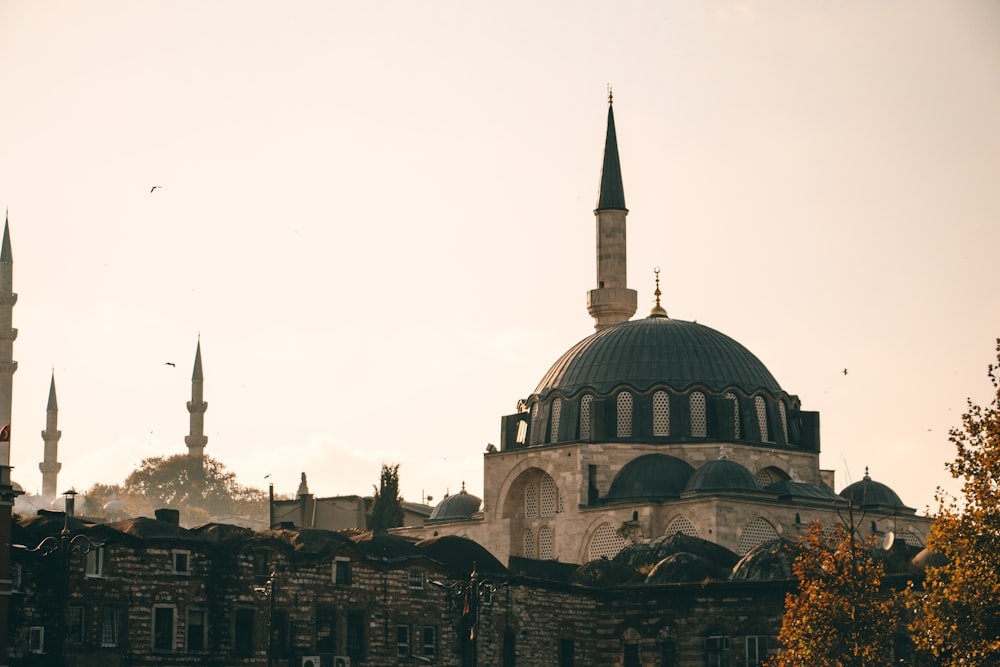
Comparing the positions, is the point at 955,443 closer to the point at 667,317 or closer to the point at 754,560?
the point at 754,560

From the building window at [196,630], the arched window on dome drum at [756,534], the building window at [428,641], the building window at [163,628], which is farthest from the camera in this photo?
the arched window on dome drum at [756,534]

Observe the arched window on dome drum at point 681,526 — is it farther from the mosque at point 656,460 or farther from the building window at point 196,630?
the building window at point 196,630

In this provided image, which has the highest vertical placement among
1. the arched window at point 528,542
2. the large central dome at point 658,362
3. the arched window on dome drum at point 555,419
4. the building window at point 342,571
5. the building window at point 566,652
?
the large central dome at point 658,362

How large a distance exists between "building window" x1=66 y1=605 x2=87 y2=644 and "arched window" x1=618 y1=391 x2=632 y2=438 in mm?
25596

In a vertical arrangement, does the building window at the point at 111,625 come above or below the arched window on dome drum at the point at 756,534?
below

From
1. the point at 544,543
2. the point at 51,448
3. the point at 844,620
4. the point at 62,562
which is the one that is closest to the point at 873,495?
the point at 544,543

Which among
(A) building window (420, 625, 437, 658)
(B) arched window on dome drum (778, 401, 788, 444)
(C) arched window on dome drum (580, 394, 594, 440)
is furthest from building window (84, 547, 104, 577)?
(B) arched window on dome drum (778, 401, 788, 444)

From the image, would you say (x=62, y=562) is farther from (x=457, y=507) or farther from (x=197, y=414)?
(x=197, y=414)

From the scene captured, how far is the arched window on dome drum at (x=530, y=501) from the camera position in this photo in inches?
2739

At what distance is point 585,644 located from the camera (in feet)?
187

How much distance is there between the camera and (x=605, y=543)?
65.8 m

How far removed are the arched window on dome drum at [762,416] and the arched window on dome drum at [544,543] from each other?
26.2 feet

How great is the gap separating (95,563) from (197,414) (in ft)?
289

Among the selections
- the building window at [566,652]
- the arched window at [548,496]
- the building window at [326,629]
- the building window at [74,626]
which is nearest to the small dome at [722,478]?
the arched window at [548,496]
